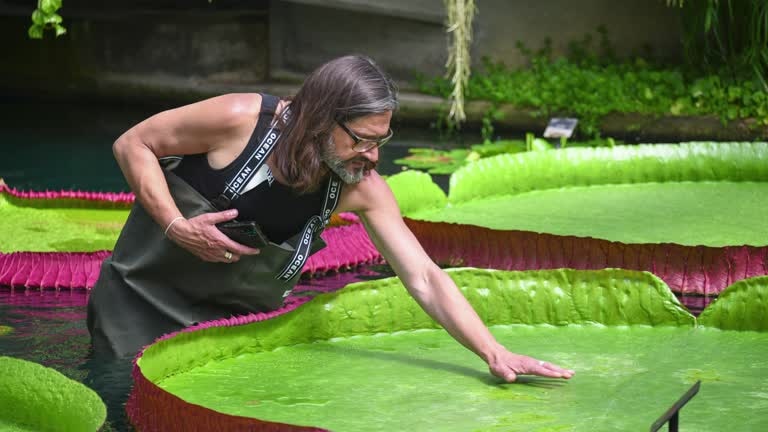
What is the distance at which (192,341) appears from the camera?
260 cm

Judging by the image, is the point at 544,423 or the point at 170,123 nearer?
the point at 544,423

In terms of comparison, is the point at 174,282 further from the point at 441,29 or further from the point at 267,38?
the point at 267,38

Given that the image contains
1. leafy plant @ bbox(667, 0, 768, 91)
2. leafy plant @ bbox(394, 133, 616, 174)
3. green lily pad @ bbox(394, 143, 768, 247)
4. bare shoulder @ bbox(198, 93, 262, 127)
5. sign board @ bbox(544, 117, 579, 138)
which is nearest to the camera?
bare shoulder @ bbox(198, 93, 262, 127)

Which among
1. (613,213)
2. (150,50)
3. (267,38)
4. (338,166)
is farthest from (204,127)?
(150,50)

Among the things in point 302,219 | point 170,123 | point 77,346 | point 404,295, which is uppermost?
point 170,123

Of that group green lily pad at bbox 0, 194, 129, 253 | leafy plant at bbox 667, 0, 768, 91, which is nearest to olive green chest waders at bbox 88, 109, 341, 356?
green lily pad at bbox 0, 194, 129, 253

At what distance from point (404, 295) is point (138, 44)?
6529 mm

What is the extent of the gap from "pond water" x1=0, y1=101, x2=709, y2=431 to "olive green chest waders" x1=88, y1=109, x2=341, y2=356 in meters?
0.11


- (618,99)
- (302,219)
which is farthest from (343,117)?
(618,99)

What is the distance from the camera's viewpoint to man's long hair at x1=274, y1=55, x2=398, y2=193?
2.52 m

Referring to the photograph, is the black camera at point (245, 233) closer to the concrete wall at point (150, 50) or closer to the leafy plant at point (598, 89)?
the leafy plant at point (598, 89)

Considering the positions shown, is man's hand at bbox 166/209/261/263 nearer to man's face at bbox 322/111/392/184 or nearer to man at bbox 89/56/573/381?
man at bbox 89/56/573/381

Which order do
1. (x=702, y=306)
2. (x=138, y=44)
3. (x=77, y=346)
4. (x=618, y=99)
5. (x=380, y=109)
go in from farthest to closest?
(x=138, y=44), (x=618, y=99), (x=702, y=306), (x=77, y=346), (x=380, y=109)

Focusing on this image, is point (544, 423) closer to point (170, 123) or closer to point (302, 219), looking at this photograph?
point (302, 219)
